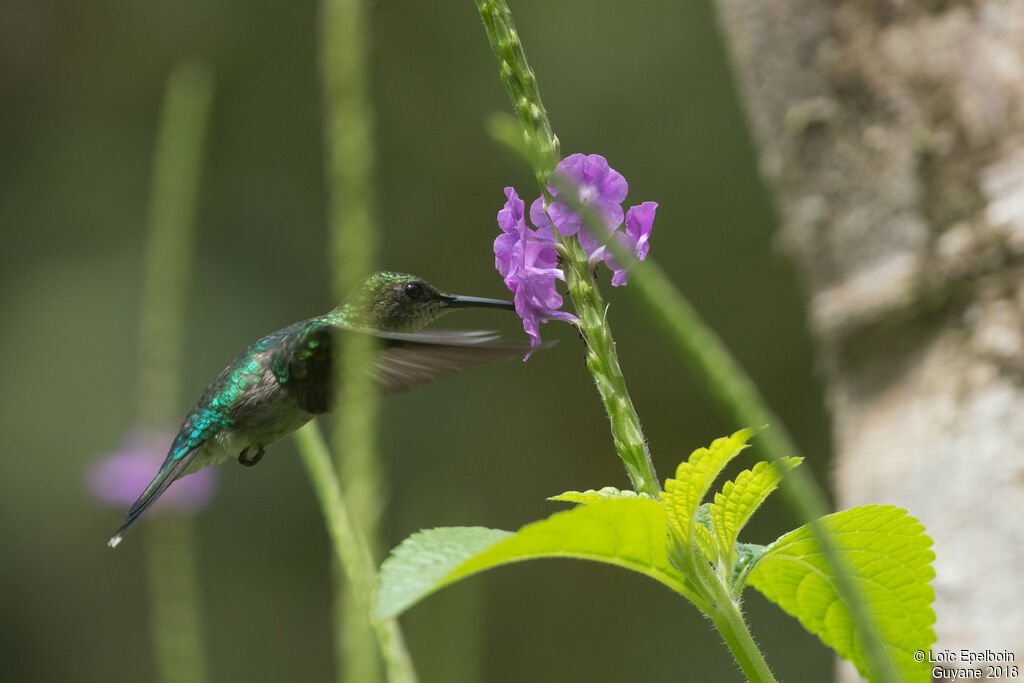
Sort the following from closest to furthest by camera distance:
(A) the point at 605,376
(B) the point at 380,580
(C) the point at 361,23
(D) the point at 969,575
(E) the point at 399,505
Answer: (B) the point at 380,580, (A) the point at 605,376, (C) the point at 361,23, (D) the point at 969,575, (E) the point at 399,505

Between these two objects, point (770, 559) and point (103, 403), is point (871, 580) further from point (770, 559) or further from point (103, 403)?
point (103, 403)

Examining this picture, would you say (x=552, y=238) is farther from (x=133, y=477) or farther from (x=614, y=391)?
(x=133, y=477)

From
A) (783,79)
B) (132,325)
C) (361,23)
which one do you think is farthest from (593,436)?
(361,23)

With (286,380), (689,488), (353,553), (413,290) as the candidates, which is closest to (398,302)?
(413,290)

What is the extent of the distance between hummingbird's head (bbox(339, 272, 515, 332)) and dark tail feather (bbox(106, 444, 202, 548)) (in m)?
0.37

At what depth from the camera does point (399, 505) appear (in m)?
6.15

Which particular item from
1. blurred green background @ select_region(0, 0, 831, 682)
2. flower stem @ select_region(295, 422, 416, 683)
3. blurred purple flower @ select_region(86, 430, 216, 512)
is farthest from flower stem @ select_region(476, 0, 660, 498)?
blurred green background @ select_region(0, 0, 831, 682)

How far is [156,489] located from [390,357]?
0.50 metres

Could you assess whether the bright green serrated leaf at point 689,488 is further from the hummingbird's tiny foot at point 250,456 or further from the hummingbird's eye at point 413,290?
the hummingbird's tiny foot at point 250,456

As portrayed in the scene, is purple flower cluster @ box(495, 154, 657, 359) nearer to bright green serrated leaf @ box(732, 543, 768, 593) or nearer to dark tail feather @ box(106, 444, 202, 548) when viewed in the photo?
bright green serrated leaf @ box(732, 543, 768, 593)

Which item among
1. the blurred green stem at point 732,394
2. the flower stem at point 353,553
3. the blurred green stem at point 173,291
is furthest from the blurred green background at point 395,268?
the blurred green stem at point 732,394

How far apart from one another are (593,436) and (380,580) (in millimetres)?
6089

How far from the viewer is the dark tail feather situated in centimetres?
151

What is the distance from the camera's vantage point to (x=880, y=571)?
0.82 m
